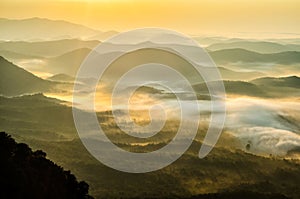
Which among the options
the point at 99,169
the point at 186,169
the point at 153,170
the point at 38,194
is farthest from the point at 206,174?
the point at 38,194

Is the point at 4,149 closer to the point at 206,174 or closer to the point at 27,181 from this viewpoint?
the point at 27,181

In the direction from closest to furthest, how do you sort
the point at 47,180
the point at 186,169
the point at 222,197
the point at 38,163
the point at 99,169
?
the point at 47,180, the point at 38,163, the point at 222,197, the point at 99,169, the point at 186,169

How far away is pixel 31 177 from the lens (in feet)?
330

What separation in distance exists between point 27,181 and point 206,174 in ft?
349

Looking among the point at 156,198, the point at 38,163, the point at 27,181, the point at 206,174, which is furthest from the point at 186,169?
the point at 27,181

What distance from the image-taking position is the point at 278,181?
19300cm

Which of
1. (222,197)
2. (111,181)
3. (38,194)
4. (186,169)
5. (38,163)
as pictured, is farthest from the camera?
(186,169)

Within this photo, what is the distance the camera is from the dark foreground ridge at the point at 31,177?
93812mm

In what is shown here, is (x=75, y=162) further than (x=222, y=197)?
Yes

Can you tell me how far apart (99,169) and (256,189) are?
5623cm

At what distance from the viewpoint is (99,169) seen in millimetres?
182375

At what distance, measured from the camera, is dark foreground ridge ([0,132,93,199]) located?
308ft

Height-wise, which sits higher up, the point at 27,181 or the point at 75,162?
the point at 75,162

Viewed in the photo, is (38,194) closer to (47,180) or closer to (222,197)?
(47,180)
